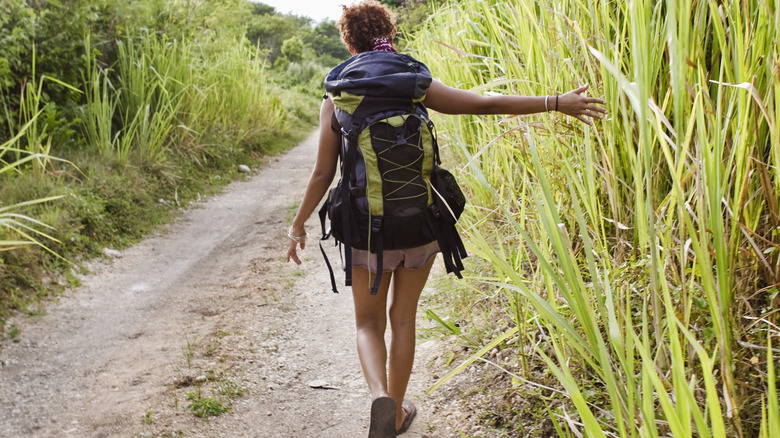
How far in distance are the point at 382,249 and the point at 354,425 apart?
1004mm

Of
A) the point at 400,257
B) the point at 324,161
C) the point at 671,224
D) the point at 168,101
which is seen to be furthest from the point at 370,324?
the point at 168,101

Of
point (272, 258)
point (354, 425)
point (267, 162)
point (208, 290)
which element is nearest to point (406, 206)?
point (354, 425)

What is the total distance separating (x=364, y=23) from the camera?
2293 millimetres

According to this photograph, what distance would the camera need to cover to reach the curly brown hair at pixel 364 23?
230 cm

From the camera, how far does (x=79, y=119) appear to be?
621cm

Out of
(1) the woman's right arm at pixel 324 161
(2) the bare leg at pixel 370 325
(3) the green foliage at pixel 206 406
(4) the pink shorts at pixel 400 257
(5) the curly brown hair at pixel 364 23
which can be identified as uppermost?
(5) the curly brown hair at pixel 364 23

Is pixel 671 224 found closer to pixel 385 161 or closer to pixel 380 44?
pixel 385 161

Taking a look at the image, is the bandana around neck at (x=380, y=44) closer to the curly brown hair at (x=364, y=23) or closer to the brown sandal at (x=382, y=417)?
the curly brown hair at (x=364, y=23)

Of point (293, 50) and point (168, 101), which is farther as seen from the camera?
point (293, 50)

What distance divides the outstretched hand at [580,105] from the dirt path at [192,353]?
1362 mm

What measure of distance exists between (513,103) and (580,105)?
0.71 feet

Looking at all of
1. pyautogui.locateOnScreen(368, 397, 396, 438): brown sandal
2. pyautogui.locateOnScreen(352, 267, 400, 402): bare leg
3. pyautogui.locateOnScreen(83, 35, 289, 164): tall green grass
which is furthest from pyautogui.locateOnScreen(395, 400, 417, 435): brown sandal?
pyautogui.locateOnScreen(83, 35, 289, 164): tall green grass

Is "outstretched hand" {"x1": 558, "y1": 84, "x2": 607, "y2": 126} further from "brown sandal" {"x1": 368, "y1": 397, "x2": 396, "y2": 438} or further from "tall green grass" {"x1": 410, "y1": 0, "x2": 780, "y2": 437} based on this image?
"brown sandal" {"x1": 368, "y1": 397, "x2": 396, "y2": 438}

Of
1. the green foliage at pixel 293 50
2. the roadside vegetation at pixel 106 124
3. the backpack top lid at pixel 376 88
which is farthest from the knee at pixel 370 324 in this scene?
the green foliage at pixel 293 50
